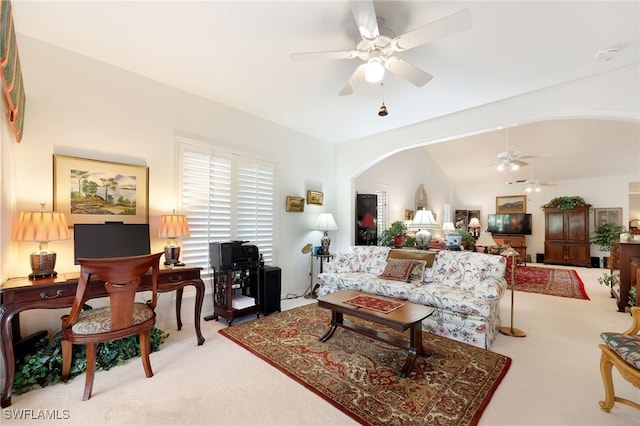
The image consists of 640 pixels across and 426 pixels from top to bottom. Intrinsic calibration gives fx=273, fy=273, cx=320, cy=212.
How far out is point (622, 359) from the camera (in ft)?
5.86

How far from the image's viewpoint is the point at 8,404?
189cm

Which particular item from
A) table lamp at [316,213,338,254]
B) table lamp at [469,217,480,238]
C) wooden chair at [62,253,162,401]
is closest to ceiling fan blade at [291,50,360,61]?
wooden chair at [62,253,162,401]

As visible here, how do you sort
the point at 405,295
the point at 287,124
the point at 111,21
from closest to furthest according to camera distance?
the point at 111,21
the point at 405,295
the point at 287,124

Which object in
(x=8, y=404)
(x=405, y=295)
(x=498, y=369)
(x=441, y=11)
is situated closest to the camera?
(x=8, y=404)

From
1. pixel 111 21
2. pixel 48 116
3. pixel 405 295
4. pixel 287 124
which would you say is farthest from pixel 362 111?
pixel 48 116

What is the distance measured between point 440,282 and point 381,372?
1.81m

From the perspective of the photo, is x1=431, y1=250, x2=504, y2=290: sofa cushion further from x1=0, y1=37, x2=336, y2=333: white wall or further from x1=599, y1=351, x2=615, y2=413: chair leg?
x1=0, y1=37, x2=336, y2=333: white wall

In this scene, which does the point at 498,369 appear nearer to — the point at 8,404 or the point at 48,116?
the point at 8,404

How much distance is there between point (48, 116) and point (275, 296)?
3.10m

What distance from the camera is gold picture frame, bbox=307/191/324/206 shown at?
4.93m

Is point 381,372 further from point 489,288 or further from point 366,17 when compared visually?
point 366,17

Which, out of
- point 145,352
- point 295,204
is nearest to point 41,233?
point 145,352

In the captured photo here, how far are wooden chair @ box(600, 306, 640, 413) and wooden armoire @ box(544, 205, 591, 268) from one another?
8.15 meters

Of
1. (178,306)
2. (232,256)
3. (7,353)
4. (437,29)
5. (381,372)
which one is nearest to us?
(437,29)
